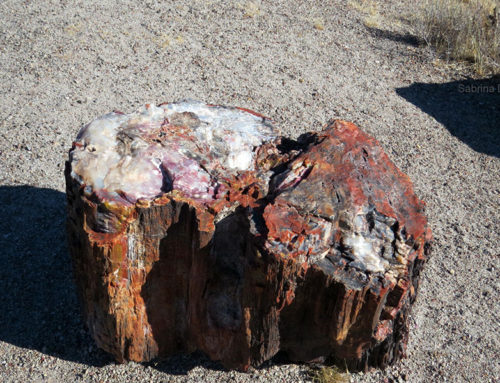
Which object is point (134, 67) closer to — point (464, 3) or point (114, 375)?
point (114, 375)

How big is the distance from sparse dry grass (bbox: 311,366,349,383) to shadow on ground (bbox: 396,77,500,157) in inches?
125

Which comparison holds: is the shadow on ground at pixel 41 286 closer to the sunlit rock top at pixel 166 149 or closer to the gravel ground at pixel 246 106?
the gravel ground at pixel 246 106

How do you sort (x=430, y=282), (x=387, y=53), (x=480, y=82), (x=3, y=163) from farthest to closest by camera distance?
(x=387, y=53), (x=480, y=82), (x=3, y=163), (x=430, y=282)

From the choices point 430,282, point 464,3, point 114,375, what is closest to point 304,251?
point 114,375

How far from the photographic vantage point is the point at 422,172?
4.79m

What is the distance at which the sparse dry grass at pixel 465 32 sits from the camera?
6297 millimetres

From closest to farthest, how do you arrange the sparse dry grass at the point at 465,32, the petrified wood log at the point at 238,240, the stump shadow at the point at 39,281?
1. the petrified wood log at the point at 238,240
2. the stump shadow at the point at 39,281
3. the sparse dry grass at the point at 465,32

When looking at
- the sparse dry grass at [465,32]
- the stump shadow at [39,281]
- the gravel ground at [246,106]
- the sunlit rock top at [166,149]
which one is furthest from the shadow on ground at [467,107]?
the stump shadow at [39,281]

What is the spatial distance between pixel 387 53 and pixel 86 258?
524 cm


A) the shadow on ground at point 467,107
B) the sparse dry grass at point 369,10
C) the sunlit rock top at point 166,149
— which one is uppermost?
the sparse dry grass at point 369,10

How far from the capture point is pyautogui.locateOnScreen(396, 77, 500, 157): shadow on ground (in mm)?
5336

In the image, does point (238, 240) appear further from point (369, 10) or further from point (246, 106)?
point (369, 10)

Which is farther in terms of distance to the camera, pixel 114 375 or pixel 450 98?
pixel 450 98

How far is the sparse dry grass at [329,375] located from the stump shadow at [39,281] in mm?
1203
